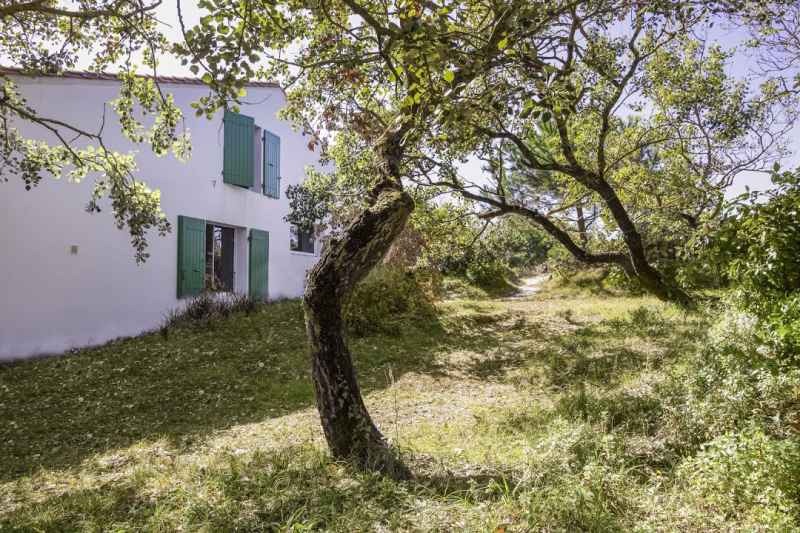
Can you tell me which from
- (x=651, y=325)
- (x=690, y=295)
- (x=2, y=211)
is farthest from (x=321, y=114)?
(x=690, y=295)

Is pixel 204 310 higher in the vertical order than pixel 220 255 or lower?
lower

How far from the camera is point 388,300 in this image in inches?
387

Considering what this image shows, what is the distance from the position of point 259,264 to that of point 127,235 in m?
3.26

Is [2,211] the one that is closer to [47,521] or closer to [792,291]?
[47,521]

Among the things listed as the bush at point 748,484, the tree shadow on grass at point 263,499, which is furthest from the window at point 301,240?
the bush at point 748,484

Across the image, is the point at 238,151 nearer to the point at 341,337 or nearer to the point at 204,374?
the point at 204,374

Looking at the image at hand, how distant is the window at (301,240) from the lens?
44.9 feet

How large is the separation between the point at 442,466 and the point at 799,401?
2581 mm

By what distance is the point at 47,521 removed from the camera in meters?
3.10

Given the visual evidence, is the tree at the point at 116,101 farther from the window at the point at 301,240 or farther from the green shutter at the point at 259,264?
the window at the point at 301,240

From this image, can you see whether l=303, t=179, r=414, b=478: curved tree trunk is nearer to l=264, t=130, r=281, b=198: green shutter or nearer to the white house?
the white house

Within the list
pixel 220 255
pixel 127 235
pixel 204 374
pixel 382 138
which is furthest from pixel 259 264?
pixel 382 138

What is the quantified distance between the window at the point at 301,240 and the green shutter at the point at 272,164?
1.48m

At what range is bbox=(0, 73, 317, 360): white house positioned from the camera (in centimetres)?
768
